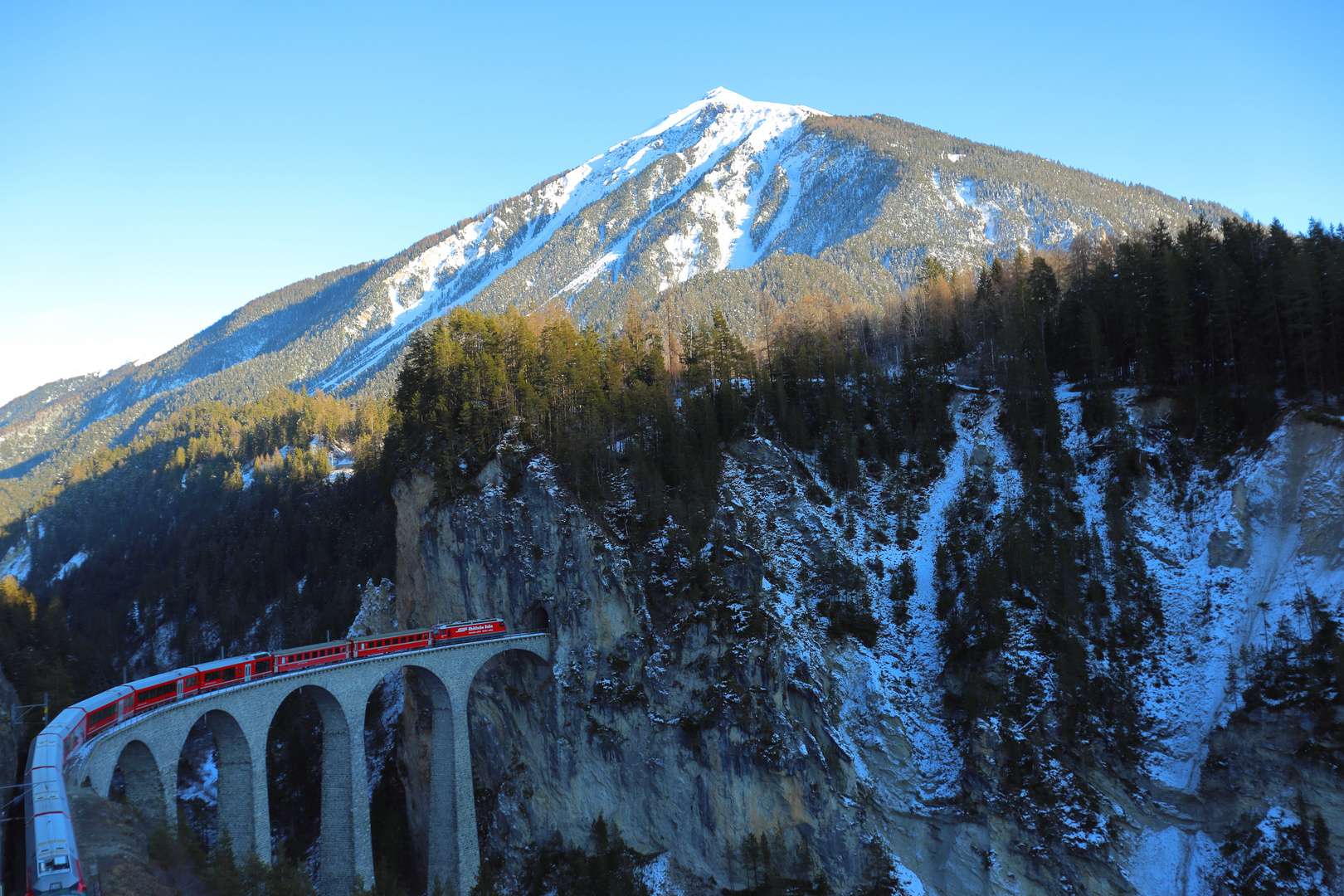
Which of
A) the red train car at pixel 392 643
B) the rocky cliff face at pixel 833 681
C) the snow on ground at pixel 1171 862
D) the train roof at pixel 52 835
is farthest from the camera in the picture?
the red train car at pixel 392 643

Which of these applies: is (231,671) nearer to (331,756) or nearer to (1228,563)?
(331,756)

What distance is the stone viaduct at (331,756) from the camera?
30828 millimetres

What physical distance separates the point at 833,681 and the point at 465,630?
2520 cm

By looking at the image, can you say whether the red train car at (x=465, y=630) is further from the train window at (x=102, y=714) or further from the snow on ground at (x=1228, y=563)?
the snow on ground at (x=1228, y=563)

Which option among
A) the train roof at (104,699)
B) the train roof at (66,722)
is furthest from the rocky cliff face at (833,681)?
the train roof at (66,722)

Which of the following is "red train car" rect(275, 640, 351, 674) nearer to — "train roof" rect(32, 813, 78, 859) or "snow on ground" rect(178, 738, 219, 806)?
"train roof" rect(32, 813, 78, 859)

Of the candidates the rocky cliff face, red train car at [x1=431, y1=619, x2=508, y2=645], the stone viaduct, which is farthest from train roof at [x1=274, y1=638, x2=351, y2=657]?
the rocky cliff face

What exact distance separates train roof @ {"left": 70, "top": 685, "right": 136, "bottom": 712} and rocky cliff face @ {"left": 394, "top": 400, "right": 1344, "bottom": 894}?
2561 cm

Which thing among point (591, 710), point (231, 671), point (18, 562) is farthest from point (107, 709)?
point (18, 562)

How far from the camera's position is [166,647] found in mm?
98875

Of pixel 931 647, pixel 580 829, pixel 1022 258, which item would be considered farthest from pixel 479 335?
pixel 1022 258

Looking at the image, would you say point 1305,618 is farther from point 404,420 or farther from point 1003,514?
point 404,420

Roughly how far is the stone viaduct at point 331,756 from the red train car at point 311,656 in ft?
3.26

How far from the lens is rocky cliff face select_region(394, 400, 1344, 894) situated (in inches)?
1499
